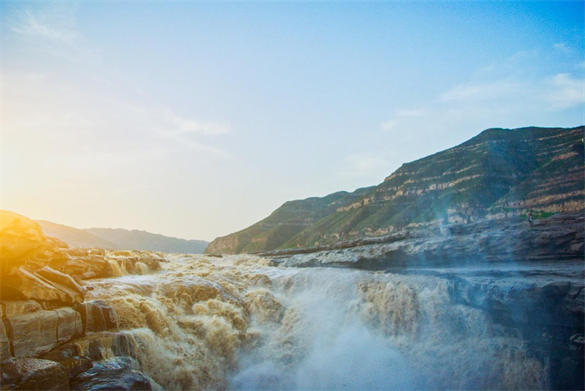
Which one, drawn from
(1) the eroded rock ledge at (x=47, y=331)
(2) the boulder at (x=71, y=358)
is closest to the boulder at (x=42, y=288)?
(1) the eroded rock ledge at (x=47, y=331)

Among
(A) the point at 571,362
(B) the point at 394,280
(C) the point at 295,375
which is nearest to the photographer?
(A) the point at 571,362

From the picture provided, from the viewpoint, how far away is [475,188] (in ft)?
269

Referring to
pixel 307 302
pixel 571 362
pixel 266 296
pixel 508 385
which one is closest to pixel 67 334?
pixel 266 296

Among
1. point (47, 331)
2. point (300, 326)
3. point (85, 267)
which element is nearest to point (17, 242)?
point (47, 331)

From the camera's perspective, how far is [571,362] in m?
14.4

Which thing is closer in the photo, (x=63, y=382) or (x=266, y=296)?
(x=63, y=382)

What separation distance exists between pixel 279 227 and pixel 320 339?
11520cm

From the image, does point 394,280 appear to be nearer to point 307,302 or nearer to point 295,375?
point 307,302

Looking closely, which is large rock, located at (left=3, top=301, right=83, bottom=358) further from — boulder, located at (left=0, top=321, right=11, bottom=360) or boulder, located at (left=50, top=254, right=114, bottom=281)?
boulder, located at (left=50, top=254, right=114, bottom=281)

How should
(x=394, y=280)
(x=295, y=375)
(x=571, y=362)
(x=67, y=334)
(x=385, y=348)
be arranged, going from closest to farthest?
(x=67, y=334) → (x=571, y=362) → (x=295, y=375) → (x=385, y=348) → (x=394, y=280)

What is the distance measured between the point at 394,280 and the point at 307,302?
6251 millimetres

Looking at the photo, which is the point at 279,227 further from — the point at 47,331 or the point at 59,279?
the point at 47,331

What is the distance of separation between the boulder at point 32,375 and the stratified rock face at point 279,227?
111m

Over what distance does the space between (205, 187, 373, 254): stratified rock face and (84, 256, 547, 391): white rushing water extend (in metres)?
99.8
